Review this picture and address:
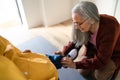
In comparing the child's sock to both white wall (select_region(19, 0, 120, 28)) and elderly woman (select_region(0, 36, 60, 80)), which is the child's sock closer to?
elderly woman (select_region(0, 36, 60, 80))

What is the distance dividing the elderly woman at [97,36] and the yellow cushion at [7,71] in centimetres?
49

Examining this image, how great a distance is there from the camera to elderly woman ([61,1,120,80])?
1008 mm

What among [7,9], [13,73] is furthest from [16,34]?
[13,73]

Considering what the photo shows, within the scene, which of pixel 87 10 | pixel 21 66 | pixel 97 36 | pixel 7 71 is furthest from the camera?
pixel 97 36

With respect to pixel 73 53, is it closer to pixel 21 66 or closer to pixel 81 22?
pixel 81 22

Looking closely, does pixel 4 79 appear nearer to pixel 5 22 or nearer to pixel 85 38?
pixel 85 38

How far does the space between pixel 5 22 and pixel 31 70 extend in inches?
71.7

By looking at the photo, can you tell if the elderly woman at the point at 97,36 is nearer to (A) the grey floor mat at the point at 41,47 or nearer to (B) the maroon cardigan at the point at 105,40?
(B) the maroon cardigan at the point at 105,40

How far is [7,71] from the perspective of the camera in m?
0.59

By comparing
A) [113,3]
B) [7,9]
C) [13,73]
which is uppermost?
[13,73]

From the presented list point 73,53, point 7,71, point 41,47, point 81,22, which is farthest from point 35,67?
point 41,47

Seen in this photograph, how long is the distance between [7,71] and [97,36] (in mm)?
669

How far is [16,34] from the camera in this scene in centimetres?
216

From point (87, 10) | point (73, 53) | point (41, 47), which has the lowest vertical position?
point (41, 47)
